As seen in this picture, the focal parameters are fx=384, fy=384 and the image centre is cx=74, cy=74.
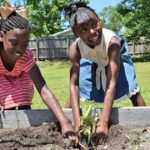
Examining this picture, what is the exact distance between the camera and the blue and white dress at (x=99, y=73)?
3393 millimetres

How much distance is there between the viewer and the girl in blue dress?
3115 millimetres

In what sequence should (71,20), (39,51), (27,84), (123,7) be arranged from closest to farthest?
(71,20) → (27,84) → (123,7) → (39,51)

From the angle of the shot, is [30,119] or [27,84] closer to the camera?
[30,119]

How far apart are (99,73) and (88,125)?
30.0 inches

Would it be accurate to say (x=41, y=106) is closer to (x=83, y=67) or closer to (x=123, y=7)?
(x=83, y=67)

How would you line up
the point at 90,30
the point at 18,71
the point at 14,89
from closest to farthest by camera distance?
the point at 90,30 → the point at 18,71 → the point at 14,89

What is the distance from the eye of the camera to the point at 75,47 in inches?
134

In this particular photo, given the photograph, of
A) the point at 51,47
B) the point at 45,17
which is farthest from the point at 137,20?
the point at 45,17

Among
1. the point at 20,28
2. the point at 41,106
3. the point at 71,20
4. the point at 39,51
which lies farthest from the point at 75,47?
the point at 39,51

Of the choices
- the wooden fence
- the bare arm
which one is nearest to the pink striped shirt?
the bare arm

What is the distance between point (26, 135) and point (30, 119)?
31 centimetres

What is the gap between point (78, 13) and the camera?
3.20 metres

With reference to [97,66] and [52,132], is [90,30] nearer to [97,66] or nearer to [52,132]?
[97,66]

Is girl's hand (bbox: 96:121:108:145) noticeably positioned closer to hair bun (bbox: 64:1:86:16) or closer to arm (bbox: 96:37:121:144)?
arm (bbox: 96:37:121:144)
